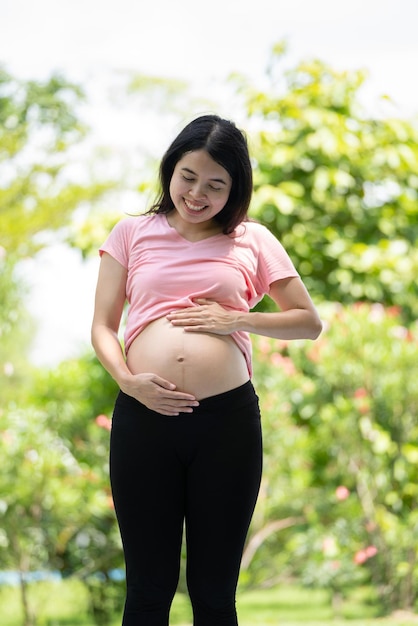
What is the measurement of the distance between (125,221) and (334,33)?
10.6 m

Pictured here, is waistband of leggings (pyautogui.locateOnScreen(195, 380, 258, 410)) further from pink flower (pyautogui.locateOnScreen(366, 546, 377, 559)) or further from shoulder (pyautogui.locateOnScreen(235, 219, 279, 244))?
pink flower (pyautogui.locateOnScreen(366, 546, 377, 559))

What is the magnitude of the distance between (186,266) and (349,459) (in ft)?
7.89

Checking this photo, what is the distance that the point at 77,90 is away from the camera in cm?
1352

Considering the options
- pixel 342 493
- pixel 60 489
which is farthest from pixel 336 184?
pixel 60 489

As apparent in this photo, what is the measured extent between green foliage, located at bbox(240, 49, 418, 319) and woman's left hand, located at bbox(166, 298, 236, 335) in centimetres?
265

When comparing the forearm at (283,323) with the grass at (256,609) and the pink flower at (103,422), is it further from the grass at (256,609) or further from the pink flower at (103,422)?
the grass at (256,609)

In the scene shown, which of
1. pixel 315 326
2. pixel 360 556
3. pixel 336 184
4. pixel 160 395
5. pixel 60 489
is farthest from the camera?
pixel 336 184

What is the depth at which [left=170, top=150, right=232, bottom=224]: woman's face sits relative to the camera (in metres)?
1.88

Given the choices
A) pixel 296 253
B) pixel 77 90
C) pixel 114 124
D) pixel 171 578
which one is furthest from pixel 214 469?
pixel 114 124

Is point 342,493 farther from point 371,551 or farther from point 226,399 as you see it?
point 226,399

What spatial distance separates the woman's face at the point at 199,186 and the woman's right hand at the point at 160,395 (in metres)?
0.33

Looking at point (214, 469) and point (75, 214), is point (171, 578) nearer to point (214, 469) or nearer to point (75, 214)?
point (214, 469)

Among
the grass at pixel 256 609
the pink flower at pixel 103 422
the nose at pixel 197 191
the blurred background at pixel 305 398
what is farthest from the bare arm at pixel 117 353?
the grass at pixel 256 609

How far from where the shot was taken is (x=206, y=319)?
1890 mm
